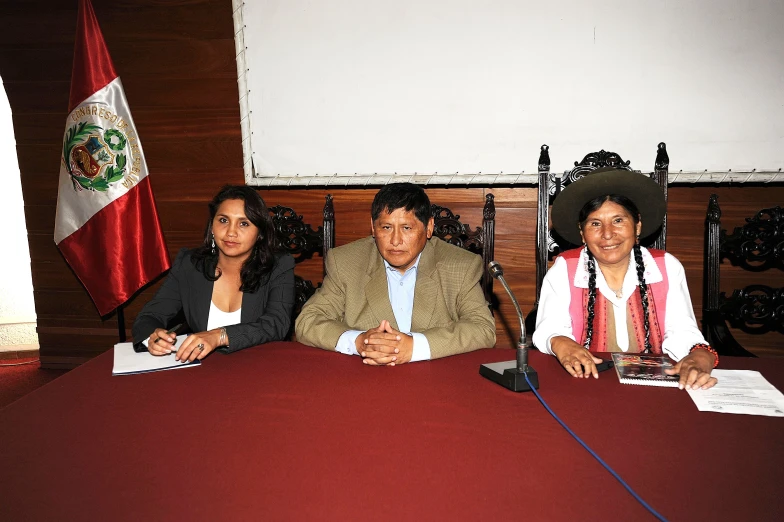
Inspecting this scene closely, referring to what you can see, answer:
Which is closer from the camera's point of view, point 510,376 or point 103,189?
point 510,376

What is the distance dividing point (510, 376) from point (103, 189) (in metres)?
2.59

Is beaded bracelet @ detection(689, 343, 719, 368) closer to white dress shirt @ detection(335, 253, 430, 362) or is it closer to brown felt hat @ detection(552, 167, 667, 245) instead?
brown felt hat @ detection(552, 167, 667, 245)

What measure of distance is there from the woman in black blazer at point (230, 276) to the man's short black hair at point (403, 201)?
495 mm

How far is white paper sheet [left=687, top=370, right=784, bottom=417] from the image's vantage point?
3.95 ft

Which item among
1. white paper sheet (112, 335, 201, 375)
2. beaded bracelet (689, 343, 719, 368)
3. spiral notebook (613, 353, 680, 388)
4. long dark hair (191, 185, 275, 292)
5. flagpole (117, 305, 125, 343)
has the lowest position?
flagpole (117, 305, 125, 343)

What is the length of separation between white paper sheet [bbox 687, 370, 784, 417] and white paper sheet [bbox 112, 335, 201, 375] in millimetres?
1376

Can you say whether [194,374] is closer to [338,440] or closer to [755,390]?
[338,440]

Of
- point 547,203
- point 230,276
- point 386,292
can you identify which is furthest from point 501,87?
point 230,276

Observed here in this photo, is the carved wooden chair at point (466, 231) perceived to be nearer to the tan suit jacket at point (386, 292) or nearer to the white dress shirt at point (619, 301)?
the tan suit jacket at point (386, 292)

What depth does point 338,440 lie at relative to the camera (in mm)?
1077

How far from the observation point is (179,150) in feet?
10.1

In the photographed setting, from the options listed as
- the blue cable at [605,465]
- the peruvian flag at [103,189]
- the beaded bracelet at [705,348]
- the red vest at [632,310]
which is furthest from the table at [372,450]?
the peruvian flag at [103,189]

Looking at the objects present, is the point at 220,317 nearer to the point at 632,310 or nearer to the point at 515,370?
the point at 515,370

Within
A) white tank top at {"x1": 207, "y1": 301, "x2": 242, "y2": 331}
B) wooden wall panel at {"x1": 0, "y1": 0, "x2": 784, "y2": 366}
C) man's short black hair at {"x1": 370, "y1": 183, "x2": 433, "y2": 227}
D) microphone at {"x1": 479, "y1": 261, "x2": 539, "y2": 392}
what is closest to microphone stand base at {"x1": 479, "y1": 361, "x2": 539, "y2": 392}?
microphone at {"x1": 479, "y1": 261, "x2": 539, "y2": 392}
